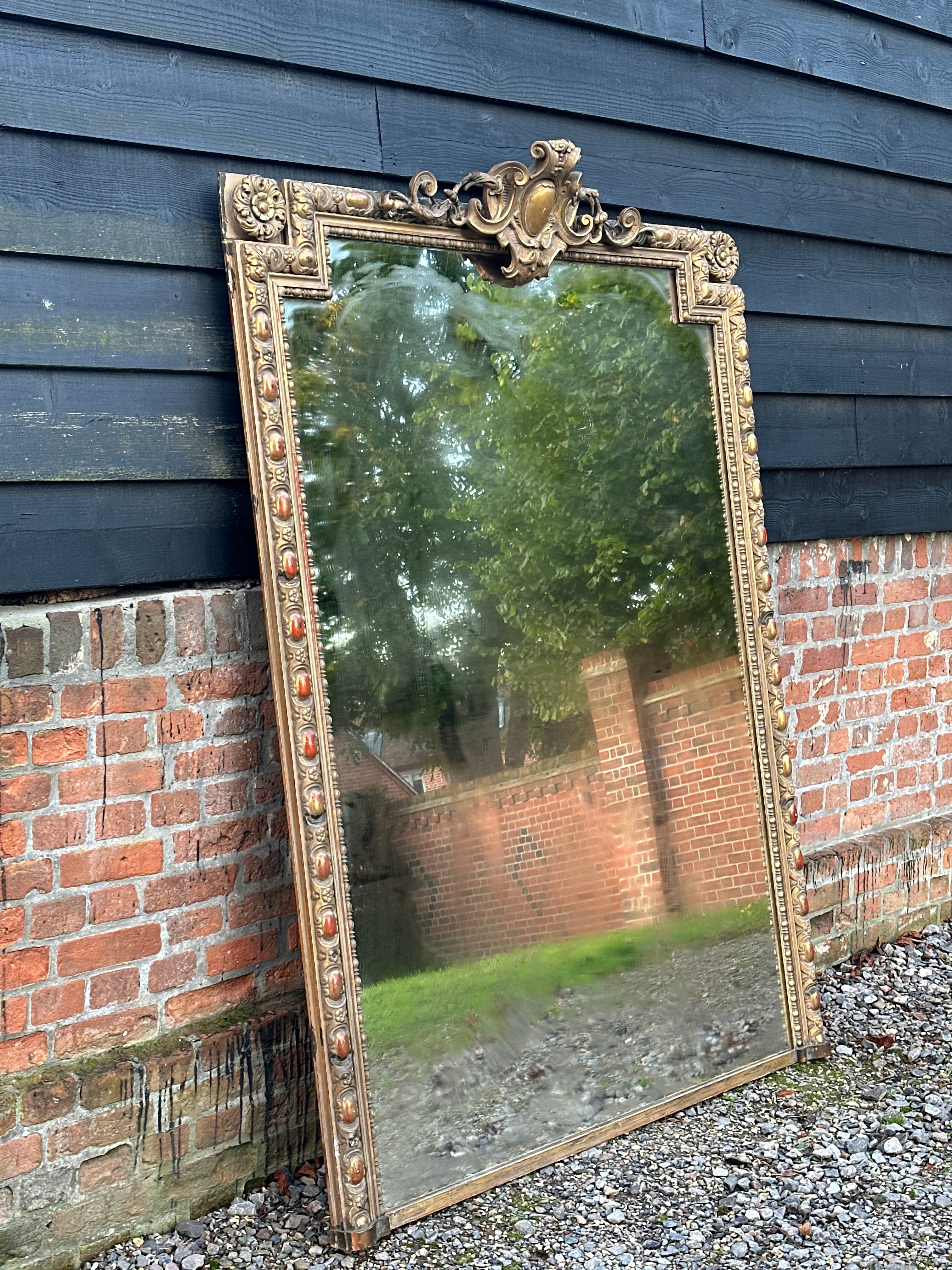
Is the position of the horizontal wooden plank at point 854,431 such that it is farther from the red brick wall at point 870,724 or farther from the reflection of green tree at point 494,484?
the reflection of green tree at point 494,484

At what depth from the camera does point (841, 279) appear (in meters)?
3.82

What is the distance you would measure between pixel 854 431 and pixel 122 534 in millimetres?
2630

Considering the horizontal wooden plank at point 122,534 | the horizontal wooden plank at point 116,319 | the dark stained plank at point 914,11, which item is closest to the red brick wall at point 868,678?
the dark stained plank at point 914,11

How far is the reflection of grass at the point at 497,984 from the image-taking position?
8.06ft

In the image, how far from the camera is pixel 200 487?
2.55m

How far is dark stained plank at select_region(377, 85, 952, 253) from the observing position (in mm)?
2836

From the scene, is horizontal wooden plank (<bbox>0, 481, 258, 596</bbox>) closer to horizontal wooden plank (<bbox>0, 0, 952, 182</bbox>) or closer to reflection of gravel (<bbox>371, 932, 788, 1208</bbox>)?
horizontal wooden plank (<bbox>0, 0, 952, 182</bbox>)

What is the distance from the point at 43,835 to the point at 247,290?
1271 millimetres

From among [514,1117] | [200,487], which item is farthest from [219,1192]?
[200,487]

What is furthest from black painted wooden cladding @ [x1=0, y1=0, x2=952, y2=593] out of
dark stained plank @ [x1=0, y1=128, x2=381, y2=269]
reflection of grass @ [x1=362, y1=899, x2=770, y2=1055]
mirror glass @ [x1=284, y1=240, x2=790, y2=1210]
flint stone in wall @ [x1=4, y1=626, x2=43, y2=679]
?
reflection of grass @ [x1=362, y1=899, x2=770, y2=1055]

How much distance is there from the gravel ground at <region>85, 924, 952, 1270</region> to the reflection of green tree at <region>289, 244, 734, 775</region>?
1.05 metres

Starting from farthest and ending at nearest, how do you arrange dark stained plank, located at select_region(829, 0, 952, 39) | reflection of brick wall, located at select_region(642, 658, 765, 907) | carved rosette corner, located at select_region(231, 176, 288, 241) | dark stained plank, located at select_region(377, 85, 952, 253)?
dark stained plank, located at select_region(829, 0, 952, 39), reflection of brick wall, located at select_region(642, 658, 765, 907), dark stained plank, located at select_region(377, 85, 952, 253), carved rosette corner, located at select_region(231, 176, 288, 241)

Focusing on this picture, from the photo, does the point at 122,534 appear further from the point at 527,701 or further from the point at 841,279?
the point at 841,279

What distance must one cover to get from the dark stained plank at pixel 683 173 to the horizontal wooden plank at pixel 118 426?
2.65ft
